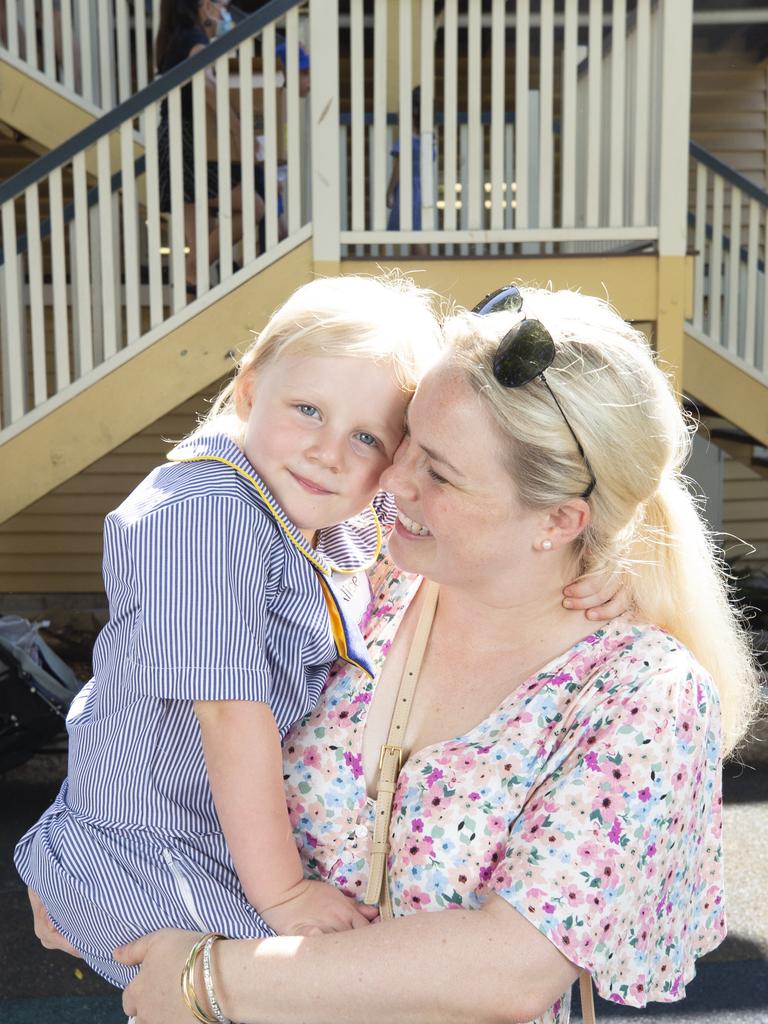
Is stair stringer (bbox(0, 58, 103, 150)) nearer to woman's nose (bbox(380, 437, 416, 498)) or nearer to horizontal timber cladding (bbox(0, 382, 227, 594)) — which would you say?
horizontal timber cladding (bbox(0, 382, 227, 594))

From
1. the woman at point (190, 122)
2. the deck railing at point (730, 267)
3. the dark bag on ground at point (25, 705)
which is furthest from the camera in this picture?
the deck railing at point (730, 267)

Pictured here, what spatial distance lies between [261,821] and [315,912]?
0.15 m

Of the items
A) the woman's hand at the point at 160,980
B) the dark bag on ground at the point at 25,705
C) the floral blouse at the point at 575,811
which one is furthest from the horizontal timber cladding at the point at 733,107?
the woman's hand at the point at 160,980

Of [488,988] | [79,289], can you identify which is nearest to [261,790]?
[488,988]

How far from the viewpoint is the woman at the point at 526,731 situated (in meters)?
1.48

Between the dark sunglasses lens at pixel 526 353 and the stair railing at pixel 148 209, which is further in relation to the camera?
the stair railing at pixel 148 209

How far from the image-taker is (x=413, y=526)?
5.95 feet

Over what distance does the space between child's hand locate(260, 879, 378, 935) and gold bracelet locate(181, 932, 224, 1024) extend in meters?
0.09

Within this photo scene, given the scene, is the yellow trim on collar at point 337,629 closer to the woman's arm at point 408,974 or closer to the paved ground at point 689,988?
the woman's arm at point 408,974

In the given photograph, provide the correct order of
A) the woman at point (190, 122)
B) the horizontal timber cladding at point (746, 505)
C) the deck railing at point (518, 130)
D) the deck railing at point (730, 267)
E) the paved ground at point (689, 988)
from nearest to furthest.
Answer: the paved ground at point (689, 988)
the deck railing at point (518, 130)
the woman at point (190, 122)
the deck railing at point (730, 267)
the horizontal timber cladding at point (746, 505)

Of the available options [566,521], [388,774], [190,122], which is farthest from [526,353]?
[190,122]

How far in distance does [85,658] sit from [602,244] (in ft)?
14.1

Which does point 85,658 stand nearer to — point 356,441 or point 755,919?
point 755,919

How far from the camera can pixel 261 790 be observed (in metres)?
1.68
